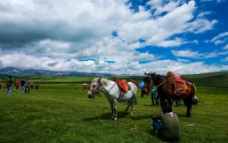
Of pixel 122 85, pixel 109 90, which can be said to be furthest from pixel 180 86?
pixel 109 90

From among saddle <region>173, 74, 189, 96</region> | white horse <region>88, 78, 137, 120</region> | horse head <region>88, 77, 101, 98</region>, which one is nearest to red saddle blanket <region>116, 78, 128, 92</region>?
white horse <region>88, 78, 137, 120</region>

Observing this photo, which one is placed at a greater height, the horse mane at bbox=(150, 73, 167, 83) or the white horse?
the horse mane at bbox=(150, 73, 167, 83)

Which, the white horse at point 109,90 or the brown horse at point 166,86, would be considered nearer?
the white horse at point 109,90

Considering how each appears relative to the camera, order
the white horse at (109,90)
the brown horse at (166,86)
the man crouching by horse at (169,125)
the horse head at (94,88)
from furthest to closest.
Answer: the brown horse at (166,86), the white horse at (109,90), the horse head at (94,88), the man crouching by horse at (169,125)

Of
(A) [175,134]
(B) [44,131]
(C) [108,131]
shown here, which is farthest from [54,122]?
(A) [175,134]

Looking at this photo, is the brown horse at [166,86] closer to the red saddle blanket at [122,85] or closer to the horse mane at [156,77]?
the horse mane at [156,77]

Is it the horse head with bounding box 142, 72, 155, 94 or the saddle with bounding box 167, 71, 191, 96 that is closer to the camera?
the horse head with bounding box 142, 72, 155, 94

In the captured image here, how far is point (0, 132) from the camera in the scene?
9930 mm

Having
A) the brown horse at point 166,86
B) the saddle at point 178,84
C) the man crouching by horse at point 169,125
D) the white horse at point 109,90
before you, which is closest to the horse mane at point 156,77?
the brown horse at point 166,86

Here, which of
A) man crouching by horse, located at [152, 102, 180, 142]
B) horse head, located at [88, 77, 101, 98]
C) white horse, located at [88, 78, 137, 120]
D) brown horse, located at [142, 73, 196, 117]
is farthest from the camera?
brown horse, located at [142, 73, 196, 117]

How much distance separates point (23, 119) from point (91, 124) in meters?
5.39

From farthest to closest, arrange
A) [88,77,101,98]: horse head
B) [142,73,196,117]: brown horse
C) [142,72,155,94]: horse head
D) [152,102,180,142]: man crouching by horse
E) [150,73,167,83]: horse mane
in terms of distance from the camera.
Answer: [150,73,167,83]: horse mane < [142,73,196,117]: brown horse < [142,72,155,94]: horse head < [88,77,101,98]: horse head < [152,102,180,142]: man crouching by horse

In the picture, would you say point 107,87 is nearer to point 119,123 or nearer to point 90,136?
point 119,123

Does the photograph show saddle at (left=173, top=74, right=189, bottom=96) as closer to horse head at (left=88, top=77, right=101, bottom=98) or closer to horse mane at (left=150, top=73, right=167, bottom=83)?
horse mane at (left=150, top=73, right=167, bottom=83)
